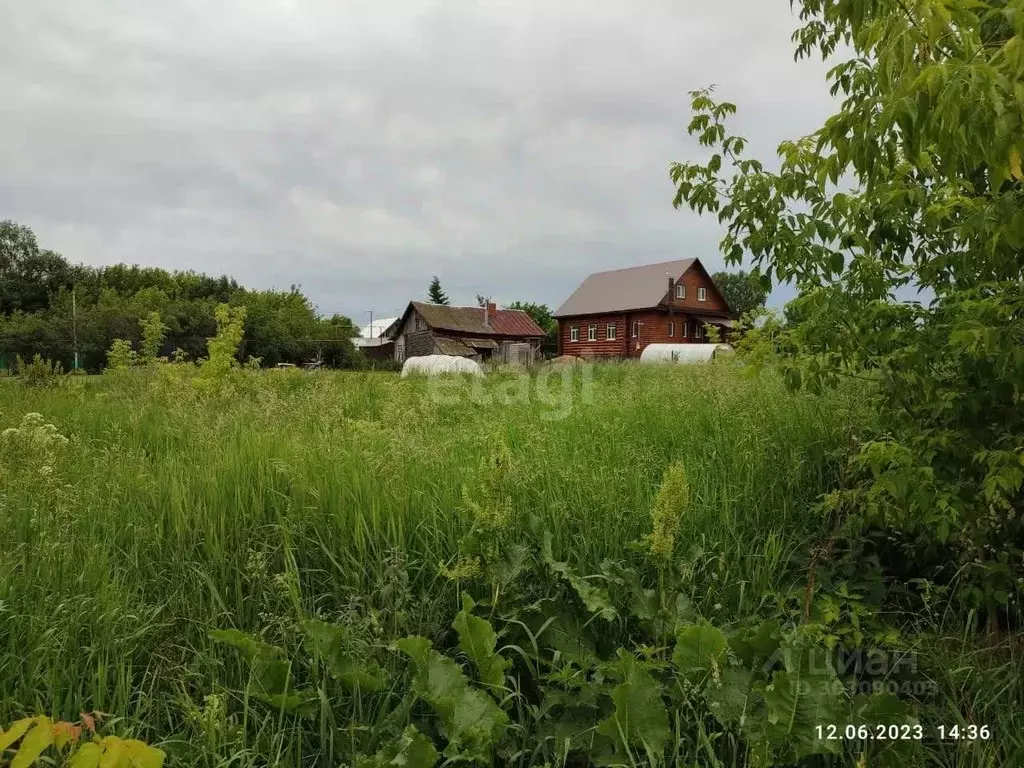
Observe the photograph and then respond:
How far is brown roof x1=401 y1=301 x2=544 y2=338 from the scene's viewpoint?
43656 millimetres

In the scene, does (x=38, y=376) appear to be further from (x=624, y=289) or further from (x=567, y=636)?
(x=624, y=289)

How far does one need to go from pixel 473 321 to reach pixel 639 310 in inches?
581

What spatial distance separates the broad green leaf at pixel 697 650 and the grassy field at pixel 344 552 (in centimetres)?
15

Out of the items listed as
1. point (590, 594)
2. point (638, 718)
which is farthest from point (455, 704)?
point (590, 594)

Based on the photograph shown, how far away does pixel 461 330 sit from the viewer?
44219 mm

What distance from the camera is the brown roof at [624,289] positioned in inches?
1417

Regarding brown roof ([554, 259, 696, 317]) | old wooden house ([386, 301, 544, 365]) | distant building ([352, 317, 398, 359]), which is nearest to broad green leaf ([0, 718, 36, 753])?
brown roof ([554, 259, 696, 317])

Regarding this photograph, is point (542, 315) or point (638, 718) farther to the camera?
point (542, 315)

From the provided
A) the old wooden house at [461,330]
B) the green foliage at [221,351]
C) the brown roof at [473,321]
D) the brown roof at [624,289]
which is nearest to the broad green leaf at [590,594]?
the green foliage at [221,351]

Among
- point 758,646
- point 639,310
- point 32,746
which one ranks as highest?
point 639,310

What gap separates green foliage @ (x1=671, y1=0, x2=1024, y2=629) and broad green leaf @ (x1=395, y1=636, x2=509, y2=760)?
4.86 feet

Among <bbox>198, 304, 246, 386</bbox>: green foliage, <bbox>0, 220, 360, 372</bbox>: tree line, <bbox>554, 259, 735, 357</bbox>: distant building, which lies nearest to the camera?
<bbox>198, 304, 246, 386</bbox>: green foliage

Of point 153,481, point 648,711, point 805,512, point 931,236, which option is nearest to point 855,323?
point 931,236

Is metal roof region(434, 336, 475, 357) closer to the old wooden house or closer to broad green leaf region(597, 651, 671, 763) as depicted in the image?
the old wooden house
